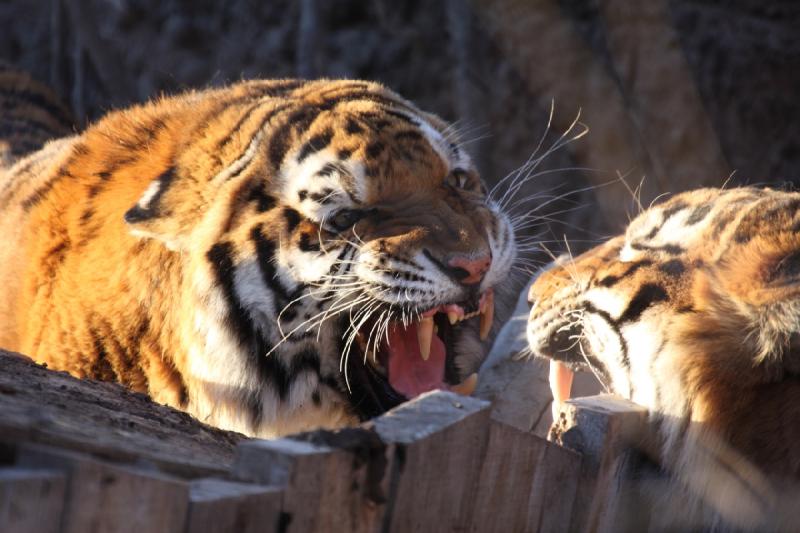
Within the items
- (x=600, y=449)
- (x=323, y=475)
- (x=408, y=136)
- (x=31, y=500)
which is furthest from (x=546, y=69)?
(x=31, y=500)

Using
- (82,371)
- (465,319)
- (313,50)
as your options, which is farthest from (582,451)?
(313,50)

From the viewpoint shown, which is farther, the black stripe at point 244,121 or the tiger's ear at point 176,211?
the black stripe at point 244,121

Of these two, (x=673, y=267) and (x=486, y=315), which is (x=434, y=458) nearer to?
(x=673, y=267)

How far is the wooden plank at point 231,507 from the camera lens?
1.14 meters

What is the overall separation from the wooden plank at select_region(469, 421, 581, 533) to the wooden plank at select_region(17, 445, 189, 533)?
0.54m

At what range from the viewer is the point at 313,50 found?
5418mm

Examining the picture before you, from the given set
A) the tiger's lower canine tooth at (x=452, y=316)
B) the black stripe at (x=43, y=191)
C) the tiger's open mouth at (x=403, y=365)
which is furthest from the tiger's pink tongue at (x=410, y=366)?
the black stripe at (x=43, y=191)

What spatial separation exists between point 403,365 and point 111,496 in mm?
1628

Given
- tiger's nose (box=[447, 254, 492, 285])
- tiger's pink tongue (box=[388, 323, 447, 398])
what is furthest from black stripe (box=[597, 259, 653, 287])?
tiger's pink tongue (box=[388, 323, 447, 398])

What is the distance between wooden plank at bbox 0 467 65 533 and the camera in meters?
1.01

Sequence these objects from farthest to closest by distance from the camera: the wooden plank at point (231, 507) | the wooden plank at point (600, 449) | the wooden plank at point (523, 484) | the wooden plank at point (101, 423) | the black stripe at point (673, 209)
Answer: the black stripe at point (673, 209) → the wooden plank at point (600, 449) → the wooden plank at point (523, 484) → the wooden plank at point (101, 423) → the wooden plank at point (231, 507)

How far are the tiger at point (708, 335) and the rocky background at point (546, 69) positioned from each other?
5.21 ft

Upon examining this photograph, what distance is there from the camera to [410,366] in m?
2.70

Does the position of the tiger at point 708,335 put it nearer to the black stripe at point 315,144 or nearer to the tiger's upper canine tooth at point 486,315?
the tiger's upper canine tooth at point 486,315
